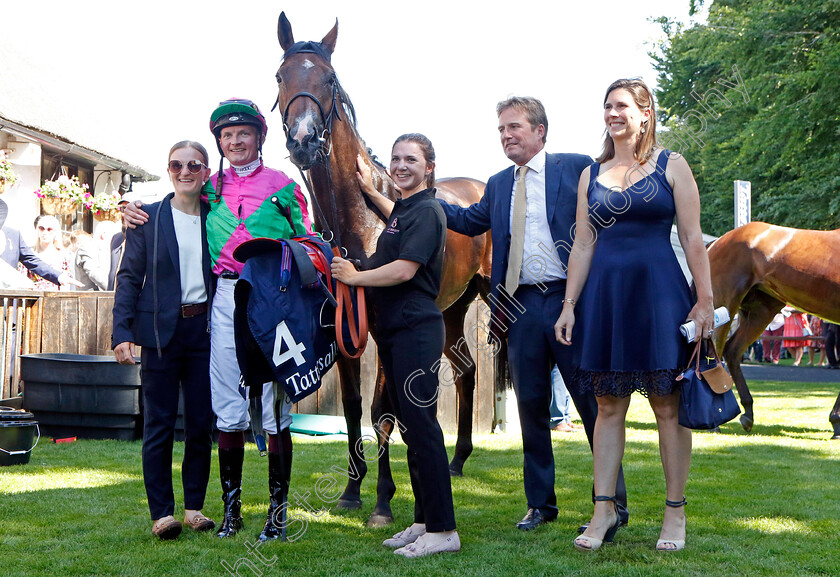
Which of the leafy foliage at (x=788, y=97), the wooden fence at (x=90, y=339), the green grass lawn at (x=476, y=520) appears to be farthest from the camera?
the leafy foliage at (x=788, y=97)

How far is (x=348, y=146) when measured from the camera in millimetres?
4469

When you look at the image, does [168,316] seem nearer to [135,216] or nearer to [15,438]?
[135,216]

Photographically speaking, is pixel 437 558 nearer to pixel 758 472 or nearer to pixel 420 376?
pixel 420 376

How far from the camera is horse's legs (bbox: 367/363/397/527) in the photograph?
13.9 feet

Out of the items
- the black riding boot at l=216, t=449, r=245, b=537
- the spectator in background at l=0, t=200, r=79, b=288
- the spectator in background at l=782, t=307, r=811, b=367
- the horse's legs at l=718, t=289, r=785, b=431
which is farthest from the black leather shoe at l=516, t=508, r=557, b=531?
the spectator in background at l=782, t=307, r=811, b=367

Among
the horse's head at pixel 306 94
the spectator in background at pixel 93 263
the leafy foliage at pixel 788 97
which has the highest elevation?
the leafy foliage at pixel 788 97

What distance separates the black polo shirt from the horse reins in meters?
0.14

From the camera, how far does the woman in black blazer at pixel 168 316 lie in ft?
12.8

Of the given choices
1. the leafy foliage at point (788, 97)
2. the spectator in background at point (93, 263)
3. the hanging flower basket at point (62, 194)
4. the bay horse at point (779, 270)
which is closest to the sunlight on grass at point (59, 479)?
the spectator in background at point (93, 263)

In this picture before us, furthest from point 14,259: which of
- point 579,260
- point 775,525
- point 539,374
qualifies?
point 775,525

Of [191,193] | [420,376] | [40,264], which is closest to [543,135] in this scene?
[420,376]

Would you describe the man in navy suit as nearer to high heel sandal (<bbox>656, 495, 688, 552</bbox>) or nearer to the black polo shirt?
high heel sandal (<bbox>656, 495, 688, 552</bbox>)

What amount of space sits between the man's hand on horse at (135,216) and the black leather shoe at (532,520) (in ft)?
8.12

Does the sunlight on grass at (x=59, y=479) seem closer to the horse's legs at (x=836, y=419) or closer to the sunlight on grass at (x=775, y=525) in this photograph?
the sunlight on grass at (x=775, y=525)
